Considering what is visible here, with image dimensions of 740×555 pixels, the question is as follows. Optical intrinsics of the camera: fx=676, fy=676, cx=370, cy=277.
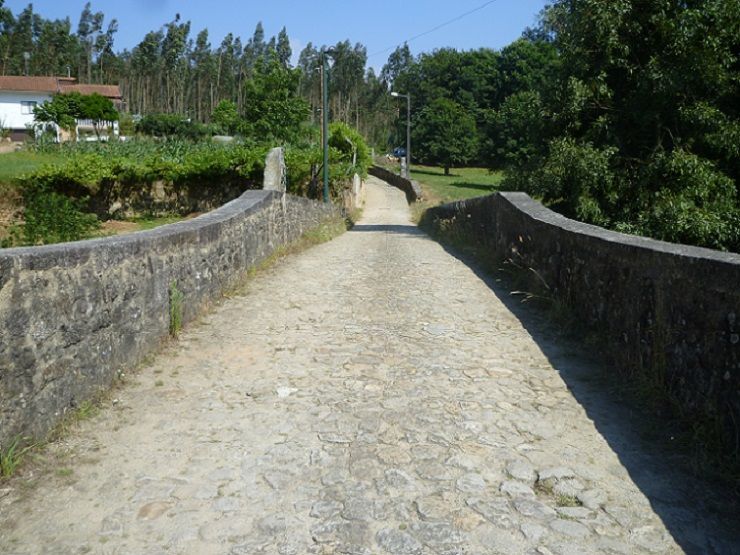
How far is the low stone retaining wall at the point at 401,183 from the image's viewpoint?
134ft

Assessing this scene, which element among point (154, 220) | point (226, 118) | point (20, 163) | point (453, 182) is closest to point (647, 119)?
point (154, 220)

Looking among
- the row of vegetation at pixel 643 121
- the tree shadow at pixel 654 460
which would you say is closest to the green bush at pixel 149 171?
the row of vegetation at pixel 643 121

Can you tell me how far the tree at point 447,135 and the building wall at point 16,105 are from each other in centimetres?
3793

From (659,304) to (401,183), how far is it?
46599mm

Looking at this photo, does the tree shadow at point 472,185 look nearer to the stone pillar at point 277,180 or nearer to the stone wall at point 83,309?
the stone pillar at point 277,180

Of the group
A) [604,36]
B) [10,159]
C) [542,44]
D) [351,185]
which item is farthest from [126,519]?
[542,44]

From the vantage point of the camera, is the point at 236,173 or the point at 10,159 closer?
the point at 236,173

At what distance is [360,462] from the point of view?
3.78 metres

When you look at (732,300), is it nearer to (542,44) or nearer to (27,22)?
(542,44)

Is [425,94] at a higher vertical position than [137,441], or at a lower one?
higher

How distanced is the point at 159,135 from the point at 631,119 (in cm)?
5459

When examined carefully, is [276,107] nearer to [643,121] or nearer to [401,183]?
[401,183]

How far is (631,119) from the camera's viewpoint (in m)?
14.7

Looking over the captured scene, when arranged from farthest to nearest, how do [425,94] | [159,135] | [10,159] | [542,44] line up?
[425,94]
[542,44]
[159,135]
[10,159]
